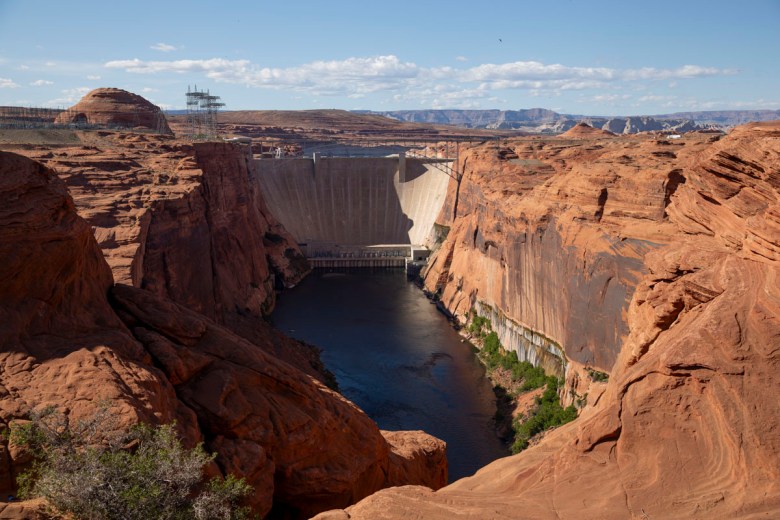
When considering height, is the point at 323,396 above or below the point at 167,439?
below

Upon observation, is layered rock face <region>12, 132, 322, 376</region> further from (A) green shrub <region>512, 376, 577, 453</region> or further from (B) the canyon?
(A) green shrub <region>512, 376, 577, 453</region>

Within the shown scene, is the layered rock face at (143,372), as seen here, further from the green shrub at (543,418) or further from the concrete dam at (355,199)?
the concrete dam at (355,199)

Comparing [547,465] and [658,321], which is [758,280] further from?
[547,465]

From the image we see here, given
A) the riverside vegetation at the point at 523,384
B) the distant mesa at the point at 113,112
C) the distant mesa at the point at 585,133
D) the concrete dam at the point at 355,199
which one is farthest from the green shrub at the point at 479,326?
the distant mesa at the point at 585,133

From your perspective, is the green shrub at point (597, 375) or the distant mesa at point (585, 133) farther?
the distant mesa at point (585, 133)

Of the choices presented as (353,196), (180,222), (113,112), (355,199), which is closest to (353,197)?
(353,196)

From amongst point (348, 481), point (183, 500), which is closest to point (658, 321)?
point (348, 481)
